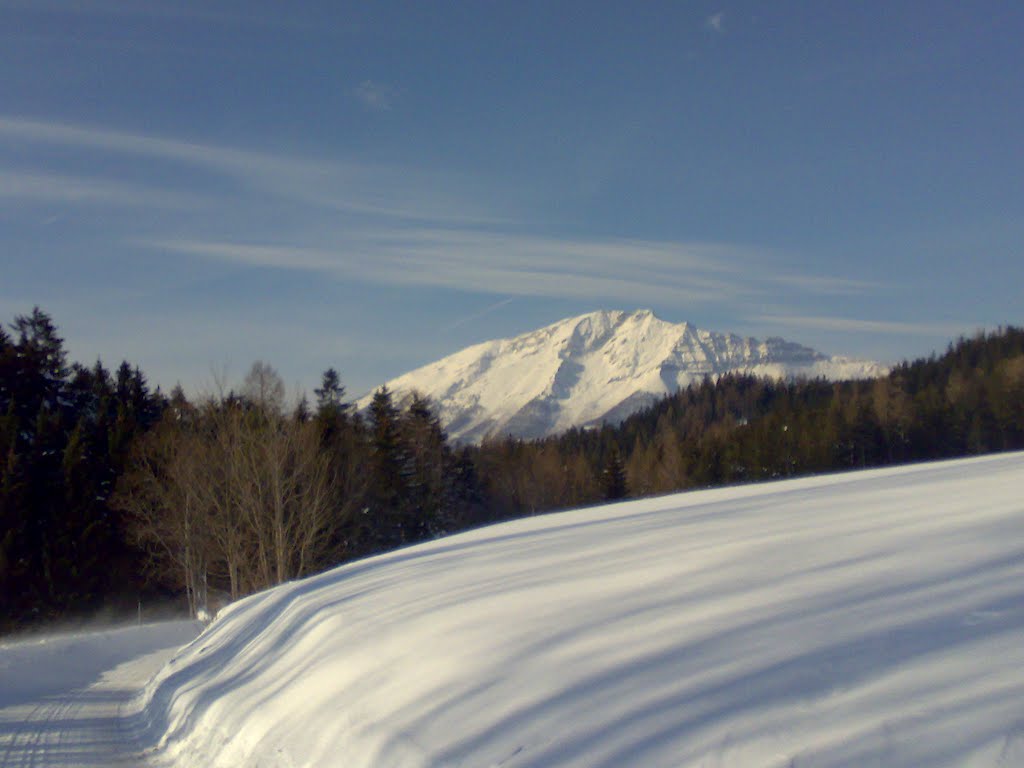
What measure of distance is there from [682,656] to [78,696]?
14534mm

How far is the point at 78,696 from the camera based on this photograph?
1528cm

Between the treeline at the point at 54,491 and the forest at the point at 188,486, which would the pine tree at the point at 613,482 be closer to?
the forest at the point at 188,486

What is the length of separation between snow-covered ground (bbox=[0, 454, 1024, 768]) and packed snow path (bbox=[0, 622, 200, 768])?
4.3 inches

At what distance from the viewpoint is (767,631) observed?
534 centimetres

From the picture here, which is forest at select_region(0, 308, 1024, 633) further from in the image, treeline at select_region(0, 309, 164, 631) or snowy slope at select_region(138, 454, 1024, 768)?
snowy slope at select_region(138, 454, 1024, 768)

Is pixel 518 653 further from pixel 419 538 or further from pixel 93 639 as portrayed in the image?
pixel 419 538

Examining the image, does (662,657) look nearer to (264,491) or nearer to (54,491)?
(264,491)

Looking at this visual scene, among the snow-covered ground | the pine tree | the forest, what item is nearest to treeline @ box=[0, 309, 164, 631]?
the forest

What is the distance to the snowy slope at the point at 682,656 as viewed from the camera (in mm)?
4125

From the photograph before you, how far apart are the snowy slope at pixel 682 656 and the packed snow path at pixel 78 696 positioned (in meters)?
0.87

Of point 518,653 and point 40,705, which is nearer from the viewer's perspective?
point 518,653

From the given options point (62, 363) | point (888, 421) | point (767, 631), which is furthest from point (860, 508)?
point (888, 421)

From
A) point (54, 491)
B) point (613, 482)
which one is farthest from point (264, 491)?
point (613, 482)

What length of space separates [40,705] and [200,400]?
22.5m
